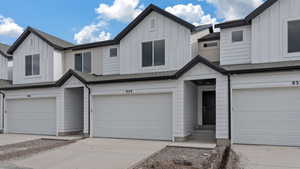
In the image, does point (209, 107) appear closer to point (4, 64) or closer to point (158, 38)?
point (158, 38)

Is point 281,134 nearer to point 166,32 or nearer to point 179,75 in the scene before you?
point 179,75

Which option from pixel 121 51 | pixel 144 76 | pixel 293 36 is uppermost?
pixel 293 36

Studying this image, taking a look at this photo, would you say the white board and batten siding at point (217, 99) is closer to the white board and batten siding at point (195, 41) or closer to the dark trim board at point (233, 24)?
the white board and batten siding at point (195, 41)

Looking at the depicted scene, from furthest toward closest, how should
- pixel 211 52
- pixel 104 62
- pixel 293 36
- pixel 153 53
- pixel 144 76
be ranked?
pixel 104 62 < pixel 153 53 < pixel 211 52 < pixel 144 76 < pixel 293 36

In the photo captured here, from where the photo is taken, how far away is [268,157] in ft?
25.1

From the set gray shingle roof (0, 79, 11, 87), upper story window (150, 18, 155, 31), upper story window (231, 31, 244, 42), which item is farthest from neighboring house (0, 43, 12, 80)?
upper story window (231, 31, 244, 42)

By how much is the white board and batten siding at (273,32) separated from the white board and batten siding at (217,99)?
8.17 ft

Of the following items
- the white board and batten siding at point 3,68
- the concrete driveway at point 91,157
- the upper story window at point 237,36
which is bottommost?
the concrete driveway at point 91,157

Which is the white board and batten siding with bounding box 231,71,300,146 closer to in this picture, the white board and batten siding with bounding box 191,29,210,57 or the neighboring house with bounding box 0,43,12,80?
the white board and batten siding with bounding box 191,29,210,57

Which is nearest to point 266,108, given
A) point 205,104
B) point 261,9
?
point 205,104

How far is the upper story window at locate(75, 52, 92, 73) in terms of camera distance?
15438mm

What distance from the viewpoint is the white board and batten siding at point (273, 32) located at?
420 inches

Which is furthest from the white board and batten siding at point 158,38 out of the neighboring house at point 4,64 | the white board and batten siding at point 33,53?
the neighboring house at point 4,64

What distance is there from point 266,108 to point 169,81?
4.44 metres
